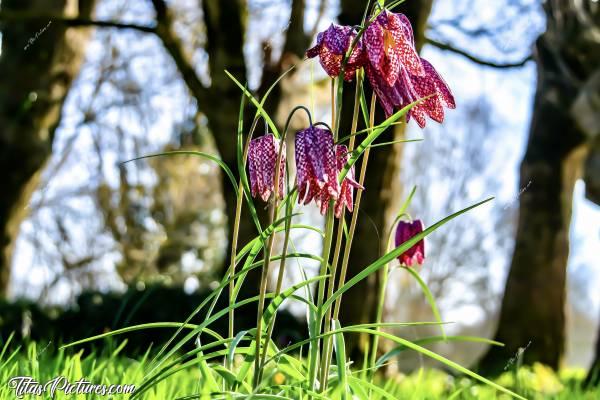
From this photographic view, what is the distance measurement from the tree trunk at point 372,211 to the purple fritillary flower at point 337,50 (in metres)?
2.53

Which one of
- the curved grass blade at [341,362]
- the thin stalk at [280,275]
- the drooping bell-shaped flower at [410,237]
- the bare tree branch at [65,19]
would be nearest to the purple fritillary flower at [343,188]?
the thin stalk at [280,275]

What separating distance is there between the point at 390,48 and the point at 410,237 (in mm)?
733

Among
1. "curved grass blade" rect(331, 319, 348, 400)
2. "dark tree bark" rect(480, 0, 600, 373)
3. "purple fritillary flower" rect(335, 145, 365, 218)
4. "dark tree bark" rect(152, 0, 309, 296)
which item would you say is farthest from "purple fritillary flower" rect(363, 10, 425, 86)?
"dark tree bark" rect(480, 0, 600, 373)

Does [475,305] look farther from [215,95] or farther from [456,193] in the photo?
[215,95]

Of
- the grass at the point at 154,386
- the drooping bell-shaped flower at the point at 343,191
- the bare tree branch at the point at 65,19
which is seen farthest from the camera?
the bare tree branch at the point at 65,19

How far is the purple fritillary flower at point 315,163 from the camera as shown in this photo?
1.57m

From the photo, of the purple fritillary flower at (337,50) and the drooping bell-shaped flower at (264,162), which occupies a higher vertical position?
the purple fritillary flower at (337,50)

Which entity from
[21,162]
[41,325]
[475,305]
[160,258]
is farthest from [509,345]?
[475,305]

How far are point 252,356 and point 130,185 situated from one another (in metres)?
10.3

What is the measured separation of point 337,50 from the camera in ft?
5.53

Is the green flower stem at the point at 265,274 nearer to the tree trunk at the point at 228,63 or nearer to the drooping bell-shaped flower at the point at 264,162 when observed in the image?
the drooping bell-shaped flower at the point at 264,162

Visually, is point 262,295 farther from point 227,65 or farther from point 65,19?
point 65,19

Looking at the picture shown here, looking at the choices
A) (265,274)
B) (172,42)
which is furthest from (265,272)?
(172,42)

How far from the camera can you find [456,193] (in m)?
18.0
